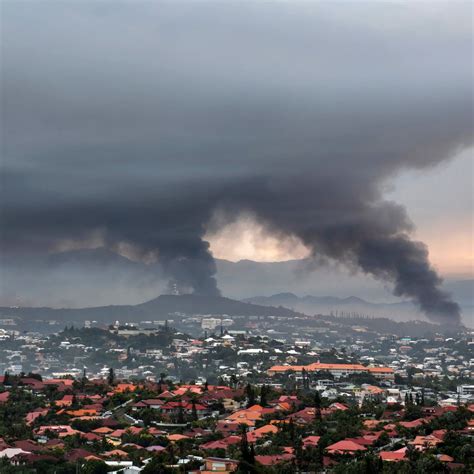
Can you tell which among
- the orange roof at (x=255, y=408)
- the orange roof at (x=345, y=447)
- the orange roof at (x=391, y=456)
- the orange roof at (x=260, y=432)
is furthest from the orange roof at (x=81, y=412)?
the orange roof at (x=391, y=456)

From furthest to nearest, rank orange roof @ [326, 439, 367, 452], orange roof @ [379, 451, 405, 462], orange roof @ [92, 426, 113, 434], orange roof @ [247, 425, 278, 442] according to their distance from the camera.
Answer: orange roof @ [92, 426, 113, 434] < orange roof @ [247, 425, 278, 442] < orange roof @ [326, 439, 367, 452] < orange roof @ [379, 451, 405, 462]

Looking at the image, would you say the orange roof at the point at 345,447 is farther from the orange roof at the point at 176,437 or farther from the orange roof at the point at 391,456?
the orange roof at the point at 176,437

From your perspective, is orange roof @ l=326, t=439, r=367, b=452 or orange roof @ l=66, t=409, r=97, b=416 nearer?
orange roof @ l=326, t=439, r=367, b=452

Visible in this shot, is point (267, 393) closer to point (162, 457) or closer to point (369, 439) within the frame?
point (369, 439)

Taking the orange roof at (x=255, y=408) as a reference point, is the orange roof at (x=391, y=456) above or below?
below

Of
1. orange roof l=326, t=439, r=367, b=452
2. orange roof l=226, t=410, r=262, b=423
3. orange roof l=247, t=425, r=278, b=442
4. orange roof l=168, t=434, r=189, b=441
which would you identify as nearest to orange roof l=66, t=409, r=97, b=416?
orange roof l=226, t=410, r=262, b=423

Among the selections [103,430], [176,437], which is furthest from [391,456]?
[103,430]

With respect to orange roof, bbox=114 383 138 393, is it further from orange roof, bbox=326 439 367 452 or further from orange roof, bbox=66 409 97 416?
orange roof, bbox=326 439 367 452

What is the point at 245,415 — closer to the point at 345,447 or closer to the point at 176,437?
the point at 176,437

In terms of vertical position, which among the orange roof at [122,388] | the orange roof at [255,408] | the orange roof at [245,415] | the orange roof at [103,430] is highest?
the orange roof at [122,388]

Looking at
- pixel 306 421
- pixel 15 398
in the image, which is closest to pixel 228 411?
pixel 306 421

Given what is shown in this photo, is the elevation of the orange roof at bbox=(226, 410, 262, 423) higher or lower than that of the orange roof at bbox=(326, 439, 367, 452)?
higher
